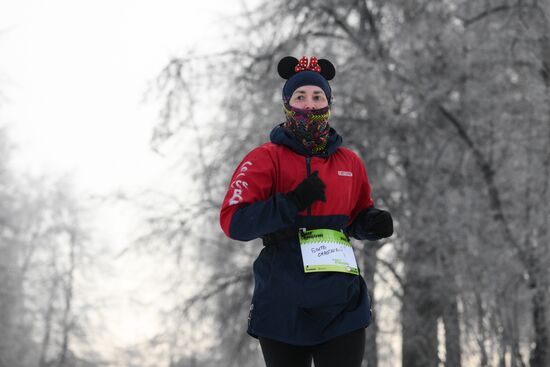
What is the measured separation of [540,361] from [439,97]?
116 inches

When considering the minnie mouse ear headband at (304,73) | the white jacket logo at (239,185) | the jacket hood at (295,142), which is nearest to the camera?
the white jacket logo at (239,185)

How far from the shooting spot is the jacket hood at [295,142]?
2318mm

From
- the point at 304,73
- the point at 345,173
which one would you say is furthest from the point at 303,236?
the point at 304,73

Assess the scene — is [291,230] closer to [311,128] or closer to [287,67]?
[311,128]

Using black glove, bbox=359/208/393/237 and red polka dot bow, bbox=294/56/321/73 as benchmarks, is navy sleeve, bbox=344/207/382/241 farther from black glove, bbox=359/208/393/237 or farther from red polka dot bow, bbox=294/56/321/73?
red polka dot bow, bbox=294/56/321/73

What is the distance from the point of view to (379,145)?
782cm

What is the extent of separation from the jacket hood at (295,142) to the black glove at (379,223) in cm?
27

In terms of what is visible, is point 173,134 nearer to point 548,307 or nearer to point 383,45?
point 383,45

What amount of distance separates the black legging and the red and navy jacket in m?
0.03

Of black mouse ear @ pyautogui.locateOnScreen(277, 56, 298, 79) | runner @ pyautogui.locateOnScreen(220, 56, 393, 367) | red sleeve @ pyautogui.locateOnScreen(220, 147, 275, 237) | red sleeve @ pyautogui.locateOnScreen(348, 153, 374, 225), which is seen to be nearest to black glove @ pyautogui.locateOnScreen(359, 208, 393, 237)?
runner @ pyautogui.locateOnScreen(220, 56, 393, 367)

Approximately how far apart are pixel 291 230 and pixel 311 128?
1.19ft

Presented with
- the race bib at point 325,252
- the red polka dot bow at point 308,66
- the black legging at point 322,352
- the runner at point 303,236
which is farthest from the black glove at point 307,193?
the red polka dot bow at point 308,66

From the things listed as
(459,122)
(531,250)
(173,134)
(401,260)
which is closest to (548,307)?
(531,250)

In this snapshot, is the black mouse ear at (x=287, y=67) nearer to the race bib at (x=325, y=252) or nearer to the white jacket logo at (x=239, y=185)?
the white jacket logo at (x=239, y=185)
